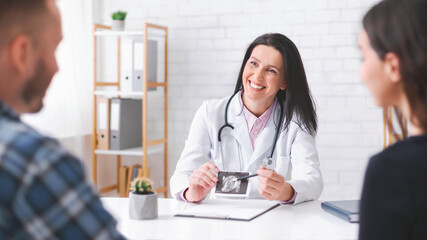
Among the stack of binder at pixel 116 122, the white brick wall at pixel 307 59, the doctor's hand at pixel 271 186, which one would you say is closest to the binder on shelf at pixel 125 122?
the stack of binder at pixel 116 122

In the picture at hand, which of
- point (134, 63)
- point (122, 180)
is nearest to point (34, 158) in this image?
point (134, 63)

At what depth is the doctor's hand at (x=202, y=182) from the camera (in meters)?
1.94

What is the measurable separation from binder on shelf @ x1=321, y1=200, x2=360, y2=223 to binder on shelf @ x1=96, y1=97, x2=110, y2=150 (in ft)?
7.64

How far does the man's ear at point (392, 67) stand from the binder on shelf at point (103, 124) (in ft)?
10.2

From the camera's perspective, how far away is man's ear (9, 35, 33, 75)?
2.40 feet

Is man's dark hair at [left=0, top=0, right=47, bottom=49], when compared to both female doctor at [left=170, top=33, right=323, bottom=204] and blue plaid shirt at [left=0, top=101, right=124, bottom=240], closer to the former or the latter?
blue plaid shirt at [left=0, top=101, right=124, bottom=240]

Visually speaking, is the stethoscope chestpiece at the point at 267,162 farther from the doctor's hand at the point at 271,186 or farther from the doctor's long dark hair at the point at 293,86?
the doctor's hand at the point at 271,186

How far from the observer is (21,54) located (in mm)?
737

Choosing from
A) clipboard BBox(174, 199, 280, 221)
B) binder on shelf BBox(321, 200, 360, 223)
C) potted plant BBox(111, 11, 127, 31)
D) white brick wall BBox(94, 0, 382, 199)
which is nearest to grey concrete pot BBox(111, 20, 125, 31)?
potted plant BBox(111, 11, 127, 31)

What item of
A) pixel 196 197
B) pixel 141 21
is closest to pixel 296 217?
pixel 196 197

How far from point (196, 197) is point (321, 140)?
2.03 m

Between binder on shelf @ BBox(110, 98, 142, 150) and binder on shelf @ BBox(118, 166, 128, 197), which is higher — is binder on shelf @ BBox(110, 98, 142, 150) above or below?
above

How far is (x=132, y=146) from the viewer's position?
405 centimetres

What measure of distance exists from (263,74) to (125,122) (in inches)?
69.6
